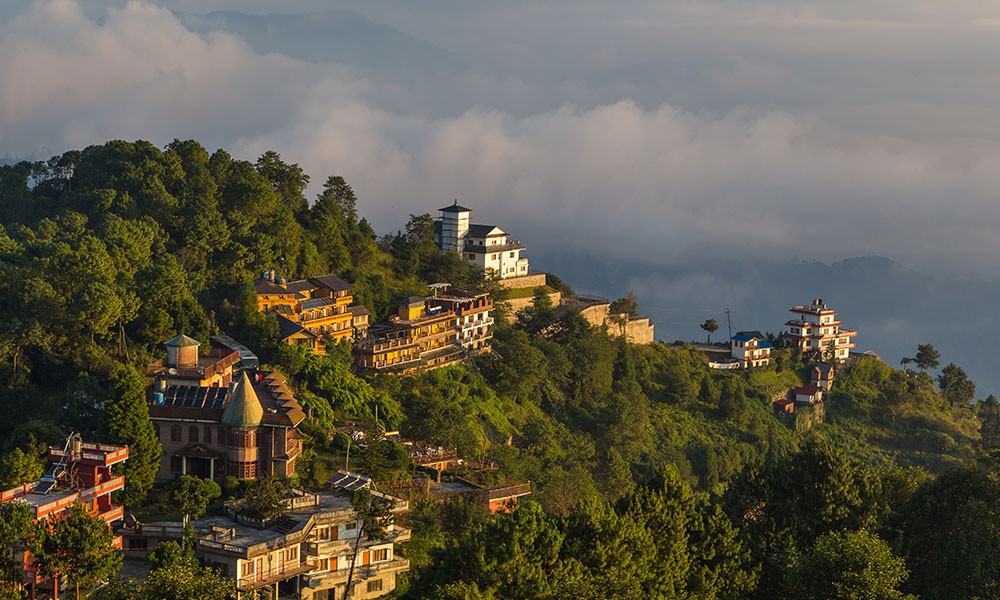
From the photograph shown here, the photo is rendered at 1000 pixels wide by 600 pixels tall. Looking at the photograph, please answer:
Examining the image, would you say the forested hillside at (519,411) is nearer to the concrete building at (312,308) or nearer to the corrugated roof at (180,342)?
the concrete building at (312,308)

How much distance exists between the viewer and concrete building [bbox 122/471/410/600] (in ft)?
107

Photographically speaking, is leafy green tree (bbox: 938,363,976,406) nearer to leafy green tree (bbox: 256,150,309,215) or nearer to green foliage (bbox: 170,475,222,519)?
leafy green tree (bbox: 256,150,309,215)

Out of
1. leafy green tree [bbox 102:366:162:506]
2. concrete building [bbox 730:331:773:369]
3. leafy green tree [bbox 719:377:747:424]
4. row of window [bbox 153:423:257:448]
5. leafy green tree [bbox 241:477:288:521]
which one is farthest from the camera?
concrete building [bbox 730:331:773:369]

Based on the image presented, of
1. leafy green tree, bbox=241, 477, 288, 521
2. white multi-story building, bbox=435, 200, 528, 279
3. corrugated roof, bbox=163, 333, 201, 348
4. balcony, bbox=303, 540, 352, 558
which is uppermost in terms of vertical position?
white multi-story building, bbox=435, 200, 528, 279

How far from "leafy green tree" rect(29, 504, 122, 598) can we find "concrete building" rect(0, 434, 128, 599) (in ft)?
4.90

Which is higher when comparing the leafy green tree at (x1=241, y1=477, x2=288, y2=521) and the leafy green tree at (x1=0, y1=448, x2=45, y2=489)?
the leafy green tree at (x1=0, y1=448, x2=45, y2=489)

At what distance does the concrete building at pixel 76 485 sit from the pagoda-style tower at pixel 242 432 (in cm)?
415

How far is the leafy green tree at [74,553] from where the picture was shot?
95.7 ft

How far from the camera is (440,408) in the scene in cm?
4956

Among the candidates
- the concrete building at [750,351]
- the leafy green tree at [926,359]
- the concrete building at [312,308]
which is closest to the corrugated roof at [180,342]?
the concrete building at [312,308]

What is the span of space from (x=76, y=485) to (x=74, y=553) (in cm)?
474

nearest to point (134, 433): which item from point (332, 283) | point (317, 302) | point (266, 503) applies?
point (266, 503)

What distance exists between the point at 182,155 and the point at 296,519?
3307cm

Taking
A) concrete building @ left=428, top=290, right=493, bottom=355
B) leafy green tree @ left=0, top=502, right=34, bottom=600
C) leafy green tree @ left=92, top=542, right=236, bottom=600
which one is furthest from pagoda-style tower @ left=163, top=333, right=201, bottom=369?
concrete building @ left=428, top=290, right=493, bottom=355
